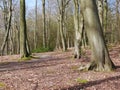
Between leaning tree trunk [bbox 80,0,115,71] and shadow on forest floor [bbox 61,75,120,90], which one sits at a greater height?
leaning tree trunk [bbox 80,0,115,71]

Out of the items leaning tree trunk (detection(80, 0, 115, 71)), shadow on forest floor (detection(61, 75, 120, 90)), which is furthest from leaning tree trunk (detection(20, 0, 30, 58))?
shadow on forest floor (detection(61, 75, 120, 90))

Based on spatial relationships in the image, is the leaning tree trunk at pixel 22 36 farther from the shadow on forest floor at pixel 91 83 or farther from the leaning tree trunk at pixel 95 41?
the shadow on forest floor at pixel 91 83

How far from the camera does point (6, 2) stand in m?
41.8

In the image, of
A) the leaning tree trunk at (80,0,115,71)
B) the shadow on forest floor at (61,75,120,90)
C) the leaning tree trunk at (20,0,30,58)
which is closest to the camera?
the shadow on forest floor at (61,75,120,90)

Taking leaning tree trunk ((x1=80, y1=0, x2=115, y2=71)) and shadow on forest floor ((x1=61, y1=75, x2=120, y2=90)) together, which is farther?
leaning tree trunk ((x1=80, y1=0, x2=115, y2=71))

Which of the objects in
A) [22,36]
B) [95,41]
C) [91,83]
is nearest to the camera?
[91,83]

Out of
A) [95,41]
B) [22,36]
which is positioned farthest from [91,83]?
[22,36]

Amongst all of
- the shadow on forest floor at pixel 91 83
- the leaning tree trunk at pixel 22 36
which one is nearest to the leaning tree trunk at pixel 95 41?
the shadow on forest floor at pixel 91 83

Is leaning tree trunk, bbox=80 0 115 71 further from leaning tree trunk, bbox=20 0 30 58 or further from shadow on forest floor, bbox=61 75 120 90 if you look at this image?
leaning tree trunk, bbox=20 0 30 58

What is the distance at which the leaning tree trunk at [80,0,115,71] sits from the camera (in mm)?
11469

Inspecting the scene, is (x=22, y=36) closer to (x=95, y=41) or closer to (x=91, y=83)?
(x=95, y=41)

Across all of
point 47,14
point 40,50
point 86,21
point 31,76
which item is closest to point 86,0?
point 86,21

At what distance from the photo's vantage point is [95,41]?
38.6 feet

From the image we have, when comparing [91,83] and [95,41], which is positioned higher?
[95,41]
